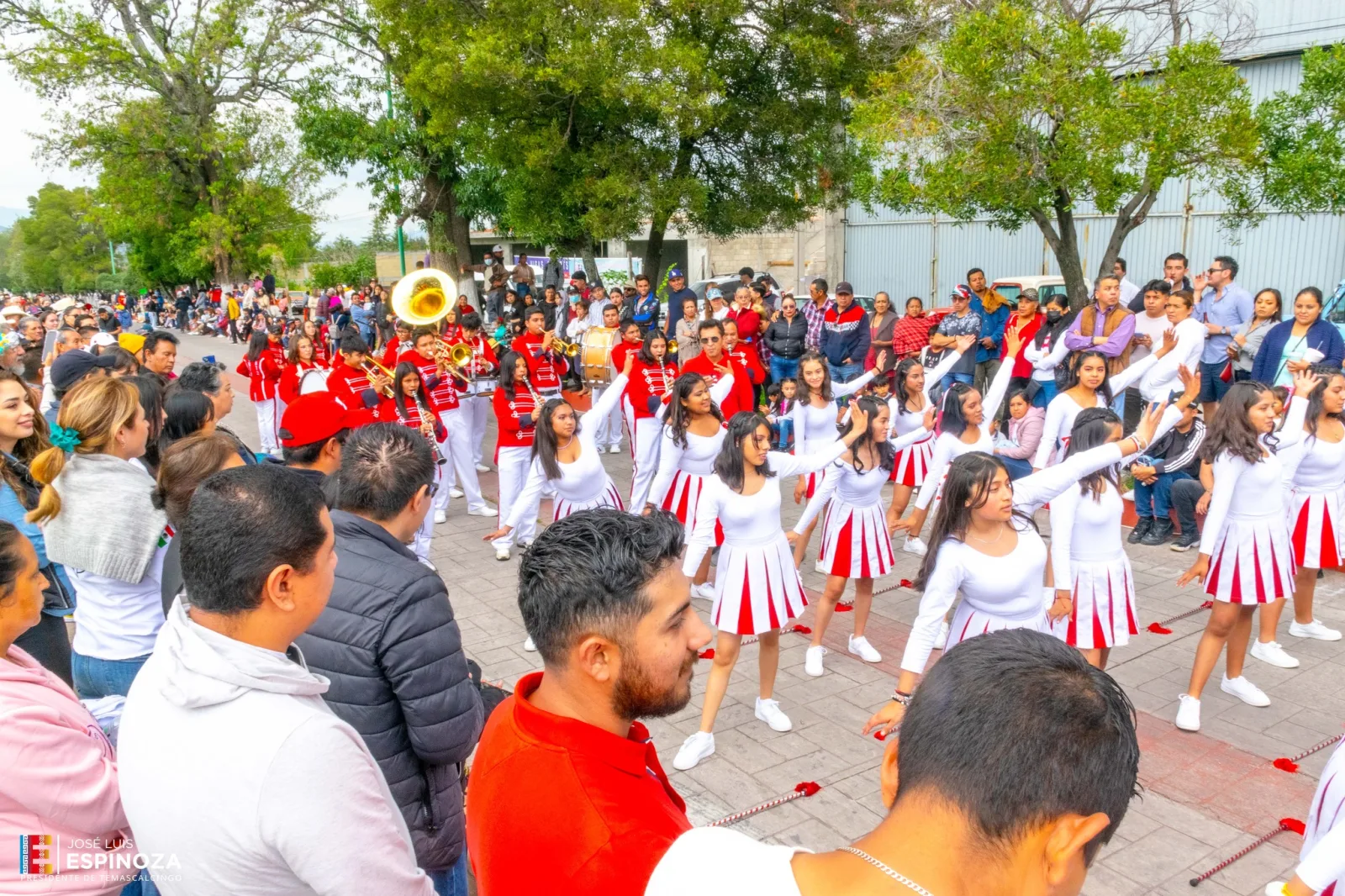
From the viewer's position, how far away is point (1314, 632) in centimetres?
595

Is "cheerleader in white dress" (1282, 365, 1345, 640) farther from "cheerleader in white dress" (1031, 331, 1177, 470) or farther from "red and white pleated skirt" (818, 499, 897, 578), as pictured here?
"red and white pleated skirt" (818, 499, 897, 578)

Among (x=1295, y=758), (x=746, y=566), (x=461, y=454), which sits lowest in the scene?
(x=1295, y=758)

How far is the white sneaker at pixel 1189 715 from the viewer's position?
16.1 ft

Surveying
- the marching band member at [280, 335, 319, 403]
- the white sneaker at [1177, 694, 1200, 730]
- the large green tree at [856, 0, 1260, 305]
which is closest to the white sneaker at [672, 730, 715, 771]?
the white sneaker at [1177, 694, 1200, 730]

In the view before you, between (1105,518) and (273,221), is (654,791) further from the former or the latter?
(273,221)

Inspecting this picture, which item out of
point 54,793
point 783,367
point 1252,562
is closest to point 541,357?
point 783,367

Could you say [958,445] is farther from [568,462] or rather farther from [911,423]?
[568,462]

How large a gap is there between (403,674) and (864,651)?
3.92 meters

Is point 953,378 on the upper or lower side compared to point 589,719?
lower

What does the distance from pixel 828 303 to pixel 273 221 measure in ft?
95.3

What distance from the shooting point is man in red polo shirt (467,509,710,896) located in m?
1.69

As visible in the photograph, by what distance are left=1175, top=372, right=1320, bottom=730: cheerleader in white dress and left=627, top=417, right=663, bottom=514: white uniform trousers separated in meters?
4.63

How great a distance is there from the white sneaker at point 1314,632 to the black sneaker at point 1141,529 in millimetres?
1922

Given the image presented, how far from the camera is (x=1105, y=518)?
185 inches
